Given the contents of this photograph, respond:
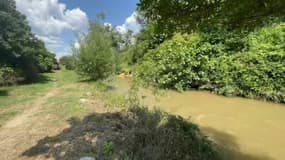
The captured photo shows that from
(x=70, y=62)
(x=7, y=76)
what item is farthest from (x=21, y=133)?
(x=70, y=62)

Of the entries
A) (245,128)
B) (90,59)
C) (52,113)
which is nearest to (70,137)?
(52,113)

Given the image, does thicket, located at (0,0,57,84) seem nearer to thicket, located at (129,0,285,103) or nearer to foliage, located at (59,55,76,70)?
foliage, located at (59,55,76,70)

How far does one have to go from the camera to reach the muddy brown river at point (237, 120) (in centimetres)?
563

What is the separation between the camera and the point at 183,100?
10844 mm

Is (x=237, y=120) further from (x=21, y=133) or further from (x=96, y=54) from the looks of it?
(x=96, y=54)

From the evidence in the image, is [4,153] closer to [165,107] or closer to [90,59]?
[165,107]

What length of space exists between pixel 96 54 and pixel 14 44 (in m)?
4.28

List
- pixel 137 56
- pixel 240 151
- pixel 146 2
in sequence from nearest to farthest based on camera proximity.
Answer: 1. pixel 146 2
2. pixel 240 151
3. pixel 137 56

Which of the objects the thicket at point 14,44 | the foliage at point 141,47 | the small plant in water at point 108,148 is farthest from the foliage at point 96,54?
the small plant in water at point 108,148

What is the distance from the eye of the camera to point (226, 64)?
1174 cm

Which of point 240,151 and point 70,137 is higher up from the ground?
point 70,137

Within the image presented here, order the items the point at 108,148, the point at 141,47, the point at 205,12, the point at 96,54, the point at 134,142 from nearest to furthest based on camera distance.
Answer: the point at 205,12
the point at 108,148
the point at 134,142
the point at 96,54
the point at 141,47

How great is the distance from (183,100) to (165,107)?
168cm

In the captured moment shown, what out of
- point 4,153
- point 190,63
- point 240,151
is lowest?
point 240,151
